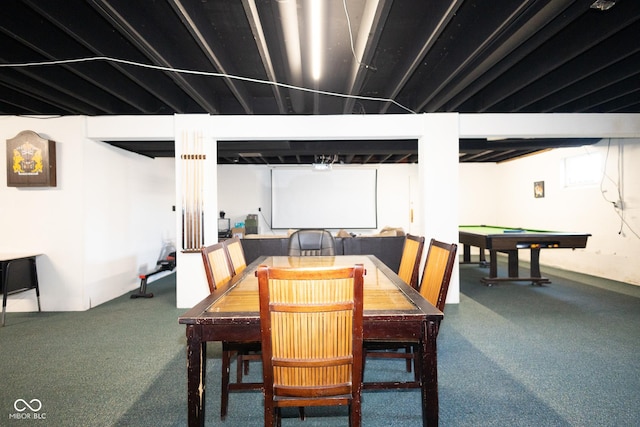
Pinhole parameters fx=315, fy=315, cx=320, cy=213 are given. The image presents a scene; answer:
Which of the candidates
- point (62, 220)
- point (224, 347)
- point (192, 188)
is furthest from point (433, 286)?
point (62, 220)

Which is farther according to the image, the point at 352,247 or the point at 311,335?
the point at 352,247

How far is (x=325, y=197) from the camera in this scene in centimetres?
833

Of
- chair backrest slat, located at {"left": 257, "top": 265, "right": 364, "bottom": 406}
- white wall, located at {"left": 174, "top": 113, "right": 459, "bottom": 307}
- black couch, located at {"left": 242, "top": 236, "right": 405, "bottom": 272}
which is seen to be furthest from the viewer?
black couch, located at {"left": 242, "top": 236, "right": 405, "bottom": 272}

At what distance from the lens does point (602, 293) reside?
4375 mm

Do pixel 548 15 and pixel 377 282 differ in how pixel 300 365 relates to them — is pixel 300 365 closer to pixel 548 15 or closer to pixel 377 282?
pixel 377 282

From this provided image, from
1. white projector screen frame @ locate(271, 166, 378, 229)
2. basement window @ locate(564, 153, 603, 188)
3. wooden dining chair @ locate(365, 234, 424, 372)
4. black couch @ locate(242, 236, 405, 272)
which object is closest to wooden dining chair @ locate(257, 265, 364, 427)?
wooden dining chair @ locate(365, 234, 424, 372)

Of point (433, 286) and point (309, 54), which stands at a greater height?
point (309, 54)

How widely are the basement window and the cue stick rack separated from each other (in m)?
6.50

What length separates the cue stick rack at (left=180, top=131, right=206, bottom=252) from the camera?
13.0 feet

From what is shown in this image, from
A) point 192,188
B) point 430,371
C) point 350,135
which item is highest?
point 350,135

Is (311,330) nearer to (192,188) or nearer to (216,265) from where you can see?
(216,265)

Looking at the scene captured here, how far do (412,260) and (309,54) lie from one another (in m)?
1.94

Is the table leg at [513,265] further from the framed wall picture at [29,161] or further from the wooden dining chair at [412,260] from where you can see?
the framed wall picture at [29,161]

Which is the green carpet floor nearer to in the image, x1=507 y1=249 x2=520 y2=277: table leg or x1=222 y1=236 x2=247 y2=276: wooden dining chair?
x1=222 y1=236 x2=247 y2=276: wooden dining chair
